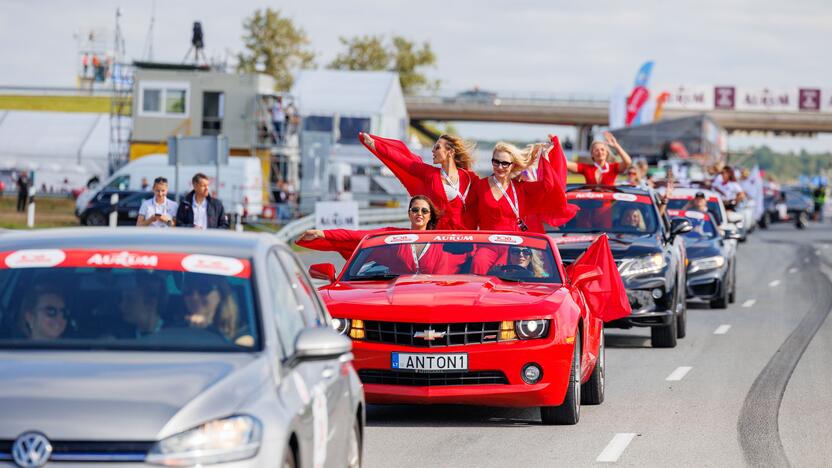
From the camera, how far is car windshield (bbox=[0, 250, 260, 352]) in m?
6.33

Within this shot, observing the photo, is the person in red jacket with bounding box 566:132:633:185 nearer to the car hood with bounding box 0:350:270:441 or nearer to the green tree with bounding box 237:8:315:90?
the car hood with bounding box 0:350:270:441

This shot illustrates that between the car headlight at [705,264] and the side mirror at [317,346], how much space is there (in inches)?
664

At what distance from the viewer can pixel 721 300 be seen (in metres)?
23.4

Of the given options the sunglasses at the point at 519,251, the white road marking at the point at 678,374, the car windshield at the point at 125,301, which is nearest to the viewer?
the car windshield at the point at 125,301

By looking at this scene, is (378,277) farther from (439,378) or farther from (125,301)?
(125,301)

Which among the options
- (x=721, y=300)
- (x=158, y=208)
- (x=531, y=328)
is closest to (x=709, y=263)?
(x=721, y=300)

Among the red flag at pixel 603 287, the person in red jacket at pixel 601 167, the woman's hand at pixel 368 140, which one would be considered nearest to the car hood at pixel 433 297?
the red flag at pixel 603 287

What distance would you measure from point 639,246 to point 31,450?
40.6 feet

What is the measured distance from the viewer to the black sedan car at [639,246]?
16.8 m

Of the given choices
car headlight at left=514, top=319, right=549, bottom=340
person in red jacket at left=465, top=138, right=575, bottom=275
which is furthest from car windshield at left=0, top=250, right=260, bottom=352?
person in red jacket at left=465, top=138, right=575, bottom=275

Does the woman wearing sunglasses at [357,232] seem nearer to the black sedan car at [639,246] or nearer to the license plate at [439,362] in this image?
the license plate at [439,362]

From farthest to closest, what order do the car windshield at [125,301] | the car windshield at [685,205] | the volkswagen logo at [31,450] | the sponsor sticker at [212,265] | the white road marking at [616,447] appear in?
1. the car windshield at [685,205]
2. the white road marking at [616,447]
3. the sponsor sticker at [212,265]
4. the car windshield at [125,301]
5. the volkswagen logo at [31,450]

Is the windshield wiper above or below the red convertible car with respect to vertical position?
above

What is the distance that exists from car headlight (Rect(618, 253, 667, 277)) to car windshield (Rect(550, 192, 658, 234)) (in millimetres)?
805
